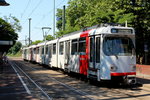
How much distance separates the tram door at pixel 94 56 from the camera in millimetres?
12195

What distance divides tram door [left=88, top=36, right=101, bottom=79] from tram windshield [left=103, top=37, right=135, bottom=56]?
1.42ft

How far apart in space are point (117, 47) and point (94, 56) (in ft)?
4.21

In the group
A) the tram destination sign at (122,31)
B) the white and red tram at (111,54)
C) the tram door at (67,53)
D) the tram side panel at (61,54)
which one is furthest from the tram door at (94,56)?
the tram side panel at (61,54)

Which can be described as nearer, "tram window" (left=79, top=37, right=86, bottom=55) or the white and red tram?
the white and red tram

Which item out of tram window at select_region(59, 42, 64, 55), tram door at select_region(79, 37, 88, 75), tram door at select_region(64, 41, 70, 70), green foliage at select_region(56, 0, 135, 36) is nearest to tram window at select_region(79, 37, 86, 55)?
tram door at select_region(79, 37, 88, 75)

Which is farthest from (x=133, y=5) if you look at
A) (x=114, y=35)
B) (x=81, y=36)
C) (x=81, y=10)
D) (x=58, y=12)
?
(x=58, y=12)

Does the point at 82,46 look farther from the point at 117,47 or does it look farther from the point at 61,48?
the point at 61,48

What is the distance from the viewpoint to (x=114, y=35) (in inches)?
476

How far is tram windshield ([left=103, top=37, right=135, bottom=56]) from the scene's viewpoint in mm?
11961

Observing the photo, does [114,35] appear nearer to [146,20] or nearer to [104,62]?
[104,62]

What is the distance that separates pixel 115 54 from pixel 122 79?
4.30 ft

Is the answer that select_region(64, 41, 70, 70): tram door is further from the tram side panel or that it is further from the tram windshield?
the tram windshield

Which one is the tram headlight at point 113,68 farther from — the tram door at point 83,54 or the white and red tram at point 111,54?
the tram door at point 83,54

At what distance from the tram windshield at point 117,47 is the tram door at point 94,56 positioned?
1.42 feet
